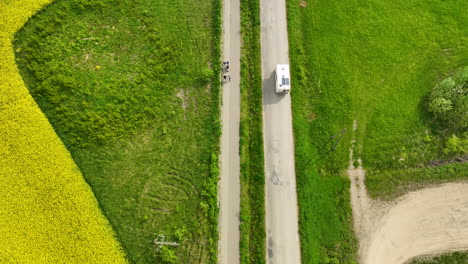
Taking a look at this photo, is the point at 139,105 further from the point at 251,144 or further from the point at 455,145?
the point at 455,145

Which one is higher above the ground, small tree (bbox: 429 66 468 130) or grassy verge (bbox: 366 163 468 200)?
small tree (bbox: 429 66 468 130)

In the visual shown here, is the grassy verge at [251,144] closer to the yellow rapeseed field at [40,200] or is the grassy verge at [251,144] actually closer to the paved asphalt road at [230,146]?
the paved asphalt road at [230,146]

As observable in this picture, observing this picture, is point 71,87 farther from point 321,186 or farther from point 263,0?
point 321,186

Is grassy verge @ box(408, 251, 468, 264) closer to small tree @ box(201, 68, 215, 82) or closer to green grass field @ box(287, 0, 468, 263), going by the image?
green grass field @ box(287, 0, 468, 263)

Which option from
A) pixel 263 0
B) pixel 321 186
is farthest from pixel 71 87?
pixel 321 186

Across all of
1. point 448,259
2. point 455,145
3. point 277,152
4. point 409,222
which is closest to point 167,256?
point 277,152

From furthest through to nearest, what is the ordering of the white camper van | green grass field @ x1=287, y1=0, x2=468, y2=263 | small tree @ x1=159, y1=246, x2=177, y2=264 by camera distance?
the white camper van, green grass field @ x1=287, y1=0, x2=468, y2=263, small tree @ x1=159, y1=246, x2=177, y2=264

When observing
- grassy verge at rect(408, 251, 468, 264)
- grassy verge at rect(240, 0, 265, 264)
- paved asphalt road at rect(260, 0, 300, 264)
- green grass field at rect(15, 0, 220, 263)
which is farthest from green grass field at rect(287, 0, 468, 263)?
green grass field at rect(15, 0, 220, 263)
